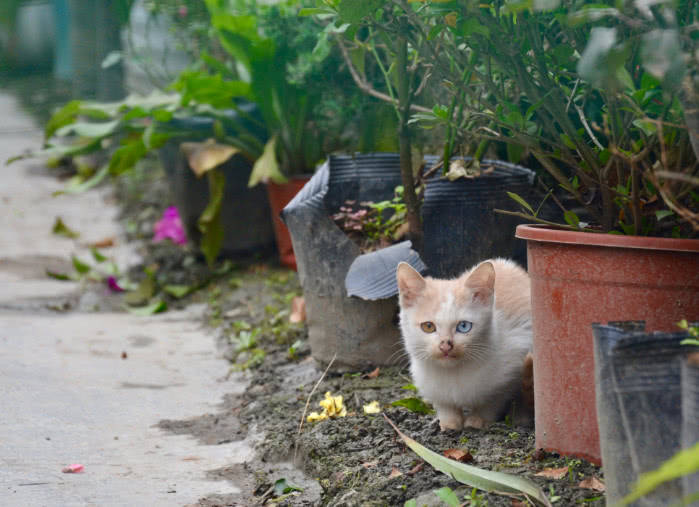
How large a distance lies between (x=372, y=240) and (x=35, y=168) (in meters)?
6.67

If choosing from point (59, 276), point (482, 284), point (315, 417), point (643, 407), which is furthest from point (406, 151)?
→ point (59, 276)

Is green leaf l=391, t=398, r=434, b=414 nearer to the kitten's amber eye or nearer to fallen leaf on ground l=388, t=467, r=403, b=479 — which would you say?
the kitten's amber eye

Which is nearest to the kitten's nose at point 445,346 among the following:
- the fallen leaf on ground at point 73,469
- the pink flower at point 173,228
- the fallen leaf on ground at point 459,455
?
the fallen leaf on ground at point 459,455

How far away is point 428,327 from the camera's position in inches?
93.9

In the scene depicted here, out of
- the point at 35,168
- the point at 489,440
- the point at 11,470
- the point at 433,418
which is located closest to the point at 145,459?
the point at 11,470

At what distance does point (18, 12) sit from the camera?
6977mm

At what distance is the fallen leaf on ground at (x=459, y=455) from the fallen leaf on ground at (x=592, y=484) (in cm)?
32

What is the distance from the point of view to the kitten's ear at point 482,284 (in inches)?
93.0

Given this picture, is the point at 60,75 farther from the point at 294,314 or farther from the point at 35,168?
the point at 294,314

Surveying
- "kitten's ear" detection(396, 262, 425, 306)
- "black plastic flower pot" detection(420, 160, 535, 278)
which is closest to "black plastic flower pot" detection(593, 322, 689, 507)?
"kitten's ear" detection(396, 262, 425, 306)

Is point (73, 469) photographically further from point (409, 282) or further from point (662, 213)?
point (662, 213)

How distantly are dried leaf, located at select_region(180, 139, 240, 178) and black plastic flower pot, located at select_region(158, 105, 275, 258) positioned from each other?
289mm

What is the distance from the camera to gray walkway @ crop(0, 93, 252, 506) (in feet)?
7.74

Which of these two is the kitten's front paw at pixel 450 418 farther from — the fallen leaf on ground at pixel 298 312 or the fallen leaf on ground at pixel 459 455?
the fallen leaf on ground at pixel 298 312
